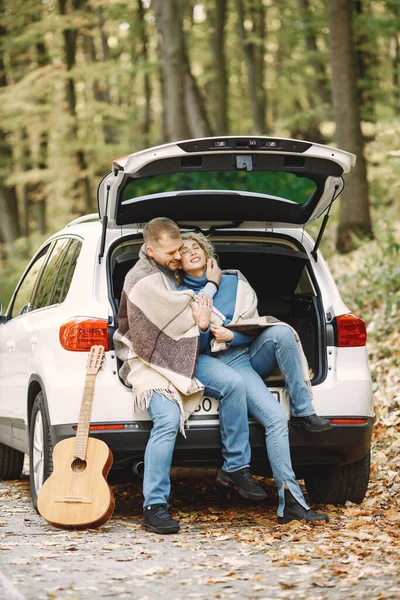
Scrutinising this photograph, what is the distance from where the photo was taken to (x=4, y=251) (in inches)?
1202

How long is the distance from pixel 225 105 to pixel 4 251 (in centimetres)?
954

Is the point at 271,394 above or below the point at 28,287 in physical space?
below

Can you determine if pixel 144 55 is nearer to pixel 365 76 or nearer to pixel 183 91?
pixel 365 76

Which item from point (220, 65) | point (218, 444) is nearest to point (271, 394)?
point (218, 444)

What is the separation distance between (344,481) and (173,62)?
13254 millimetres

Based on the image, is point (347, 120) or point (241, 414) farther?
point (347, 120)

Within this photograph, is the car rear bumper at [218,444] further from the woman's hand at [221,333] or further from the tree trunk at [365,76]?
the tree trunk at [365,76]

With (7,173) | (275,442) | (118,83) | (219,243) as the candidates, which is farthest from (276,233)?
(7,173)

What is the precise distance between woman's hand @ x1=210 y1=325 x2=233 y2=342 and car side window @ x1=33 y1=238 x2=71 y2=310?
4.13ft

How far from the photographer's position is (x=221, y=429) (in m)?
5.74

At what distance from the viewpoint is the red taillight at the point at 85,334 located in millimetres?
5781

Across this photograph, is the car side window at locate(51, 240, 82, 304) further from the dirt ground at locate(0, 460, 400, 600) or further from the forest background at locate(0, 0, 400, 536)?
the forest background at locate(0, 0, 400, 536)

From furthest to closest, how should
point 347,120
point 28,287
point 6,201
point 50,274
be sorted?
1. point 6,201
2. point 347,120
3. point 28,287
4. point 50,274

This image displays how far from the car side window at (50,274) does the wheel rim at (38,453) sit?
0.82m
